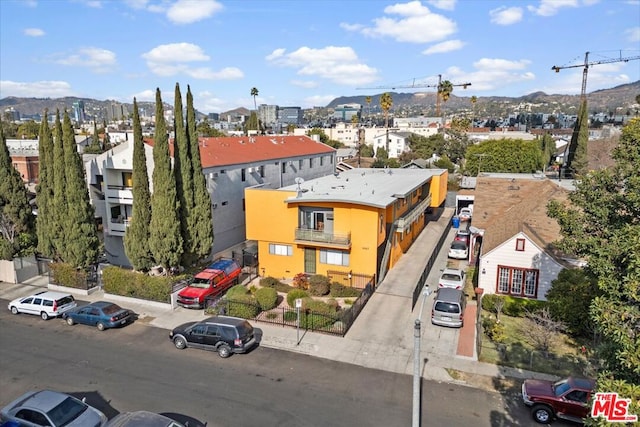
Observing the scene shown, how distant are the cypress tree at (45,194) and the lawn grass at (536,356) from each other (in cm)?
2759

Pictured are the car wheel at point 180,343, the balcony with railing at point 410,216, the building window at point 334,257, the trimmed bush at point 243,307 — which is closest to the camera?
the car wheel at point 180,343

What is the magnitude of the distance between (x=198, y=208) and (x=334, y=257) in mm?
9522

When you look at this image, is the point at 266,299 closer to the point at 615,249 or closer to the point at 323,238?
the point at 323,238

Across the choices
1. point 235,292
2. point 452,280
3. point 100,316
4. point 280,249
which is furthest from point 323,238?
point 100,316

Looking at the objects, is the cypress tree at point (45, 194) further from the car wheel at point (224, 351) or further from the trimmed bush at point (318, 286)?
the trimmed bush at point (318, 286)

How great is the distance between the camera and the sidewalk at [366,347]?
1828 cm

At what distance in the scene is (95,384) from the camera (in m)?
17.3

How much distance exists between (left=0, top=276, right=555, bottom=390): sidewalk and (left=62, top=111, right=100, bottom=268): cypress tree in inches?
228

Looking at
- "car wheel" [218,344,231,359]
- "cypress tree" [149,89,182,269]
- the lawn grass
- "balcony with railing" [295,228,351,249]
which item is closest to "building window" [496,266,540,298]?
the lawn grass

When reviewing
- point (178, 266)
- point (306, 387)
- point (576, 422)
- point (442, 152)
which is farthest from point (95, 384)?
point (442, 152)

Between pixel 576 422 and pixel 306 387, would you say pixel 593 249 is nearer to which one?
pixel 576 422

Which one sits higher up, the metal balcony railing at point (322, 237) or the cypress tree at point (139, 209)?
the cypress tree at point (139, 209)

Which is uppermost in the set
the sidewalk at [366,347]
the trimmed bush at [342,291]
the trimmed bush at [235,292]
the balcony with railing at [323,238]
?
the balcony with railing at [323,238]

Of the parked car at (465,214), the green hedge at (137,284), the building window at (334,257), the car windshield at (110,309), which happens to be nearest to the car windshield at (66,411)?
the car windshield at (110,309)
